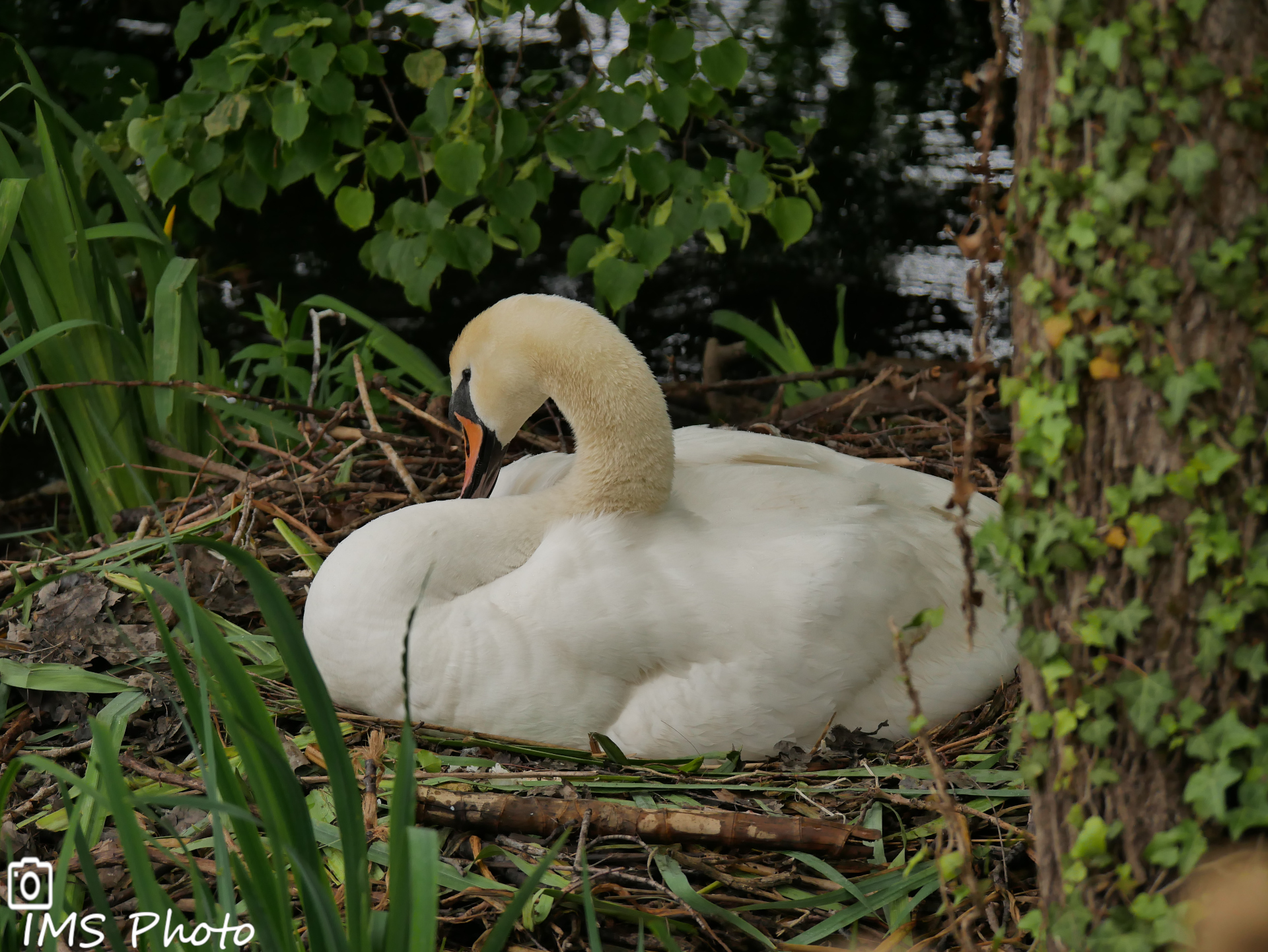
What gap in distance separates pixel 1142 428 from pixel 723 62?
8.78ft

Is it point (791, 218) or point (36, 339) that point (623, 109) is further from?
point (36, 339)

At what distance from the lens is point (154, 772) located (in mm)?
2328

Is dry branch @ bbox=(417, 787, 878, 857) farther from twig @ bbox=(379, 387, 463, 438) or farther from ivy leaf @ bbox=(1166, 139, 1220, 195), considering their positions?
twig @ bbox=(379, 387, 463, 438)

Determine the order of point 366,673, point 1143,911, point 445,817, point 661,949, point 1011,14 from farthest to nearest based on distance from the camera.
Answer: point 366,673 → point 445,817 → point 661,949 → point 1011,14 → point 1143,911

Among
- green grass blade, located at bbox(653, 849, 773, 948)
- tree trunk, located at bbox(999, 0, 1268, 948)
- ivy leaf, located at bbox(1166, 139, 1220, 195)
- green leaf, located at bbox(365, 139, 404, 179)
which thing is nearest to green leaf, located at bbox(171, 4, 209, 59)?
green leaf, located at bbox(365, 139, 404, 179)

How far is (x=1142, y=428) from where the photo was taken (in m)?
1.33

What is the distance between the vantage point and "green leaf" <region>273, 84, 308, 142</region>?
12.2 feet

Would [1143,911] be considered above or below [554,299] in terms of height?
below

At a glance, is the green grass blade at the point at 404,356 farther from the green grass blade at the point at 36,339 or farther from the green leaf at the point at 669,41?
the green leaf at the point at 669,41

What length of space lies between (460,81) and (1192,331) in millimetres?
2950

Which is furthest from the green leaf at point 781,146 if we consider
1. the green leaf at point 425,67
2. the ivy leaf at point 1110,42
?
the ivy leaf at point 1110,42

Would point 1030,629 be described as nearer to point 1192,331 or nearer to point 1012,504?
point 1012,504

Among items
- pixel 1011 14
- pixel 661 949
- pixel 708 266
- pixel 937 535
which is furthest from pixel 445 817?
pixel 708 266

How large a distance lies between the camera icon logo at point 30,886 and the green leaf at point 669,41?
2.76 m
